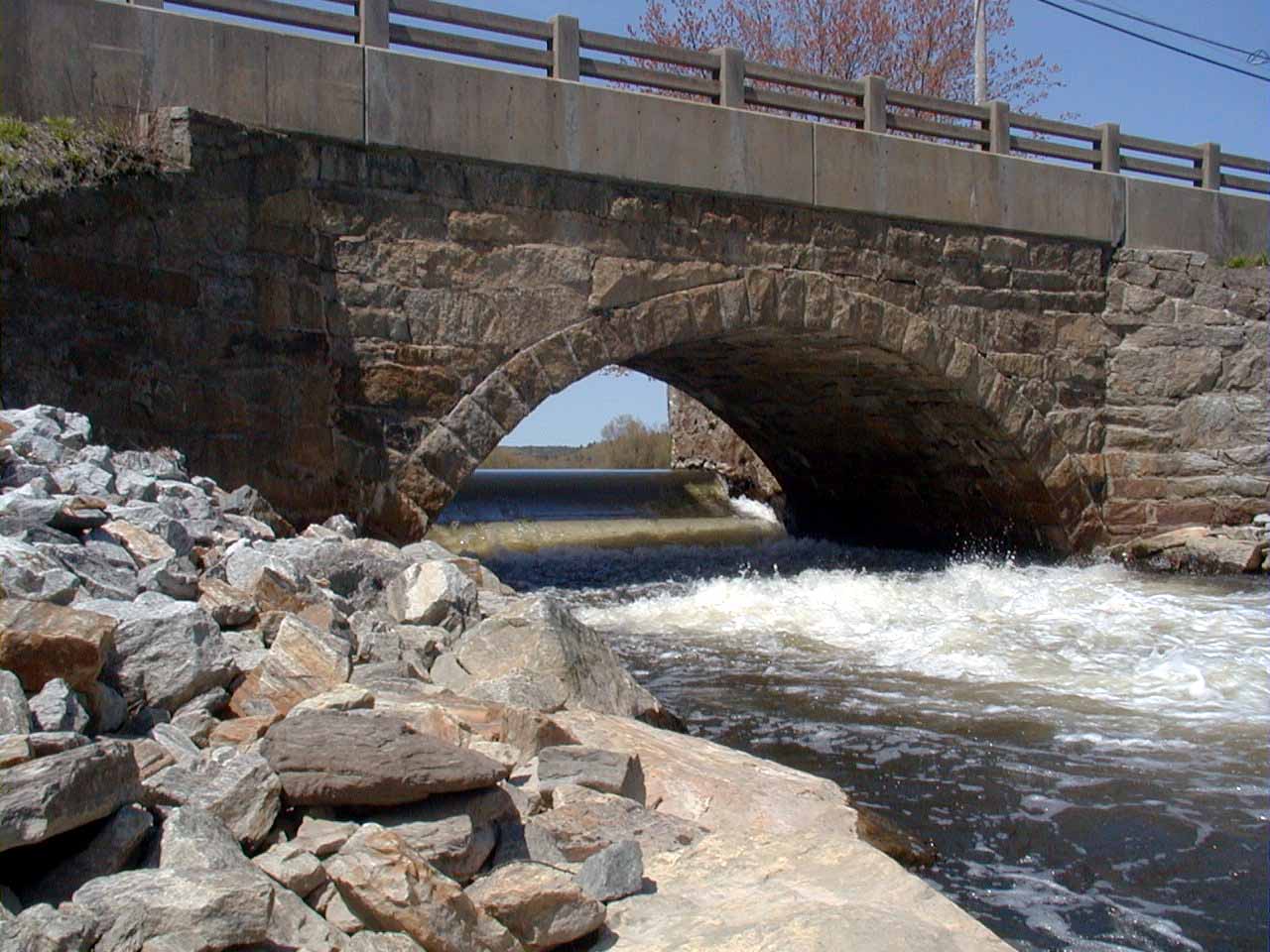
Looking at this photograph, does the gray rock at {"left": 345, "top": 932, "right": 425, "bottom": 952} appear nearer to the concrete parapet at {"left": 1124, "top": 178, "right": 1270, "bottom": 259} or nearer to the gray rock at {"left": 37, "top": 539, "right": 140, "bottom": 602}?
the gray rock at {"left": 37, "top": 539, "right": 140, "bottom": 602}

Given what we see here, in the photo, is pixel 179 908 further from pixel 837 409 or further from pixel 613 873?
pixel 837 409

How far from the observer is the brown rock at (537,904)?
2459mm

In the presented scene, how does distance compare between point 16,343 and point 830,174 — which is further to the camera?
point 830,174

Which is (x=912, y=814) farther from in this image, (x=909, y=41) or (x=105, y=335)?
(x=909, y=41)

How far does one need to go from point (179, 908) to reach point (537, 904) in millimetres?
708

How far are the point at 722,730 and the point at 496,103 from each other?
4.37 meters

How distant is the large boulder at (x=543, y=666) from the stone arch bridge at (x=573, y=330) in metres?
2.89

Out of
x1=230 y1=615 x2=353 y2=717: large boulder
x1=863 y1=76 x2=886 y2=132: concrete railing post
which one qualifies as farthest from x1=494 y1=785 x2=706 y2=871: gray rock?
x1=863 y1=76 x2=886 y2=132: concrete railing post

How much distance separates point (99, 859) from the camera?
2.22 metres

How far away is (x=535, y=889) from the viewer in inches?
97.5

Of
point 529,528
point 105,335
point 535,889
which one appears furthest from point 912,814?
point 529,528

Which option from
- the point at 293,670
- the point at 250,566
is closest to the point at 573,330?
the point at 250,566

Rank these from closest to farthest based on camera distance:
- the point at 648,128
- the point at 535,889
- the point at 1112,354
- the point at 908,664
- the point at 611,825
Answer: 1. the point at 535,889
2. the point at 611,825
3. the point at 908,664
4. the point at 648,128
5. the point at 1112,354

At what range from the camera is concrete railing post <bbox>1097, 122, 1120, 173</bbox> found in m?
10.7
